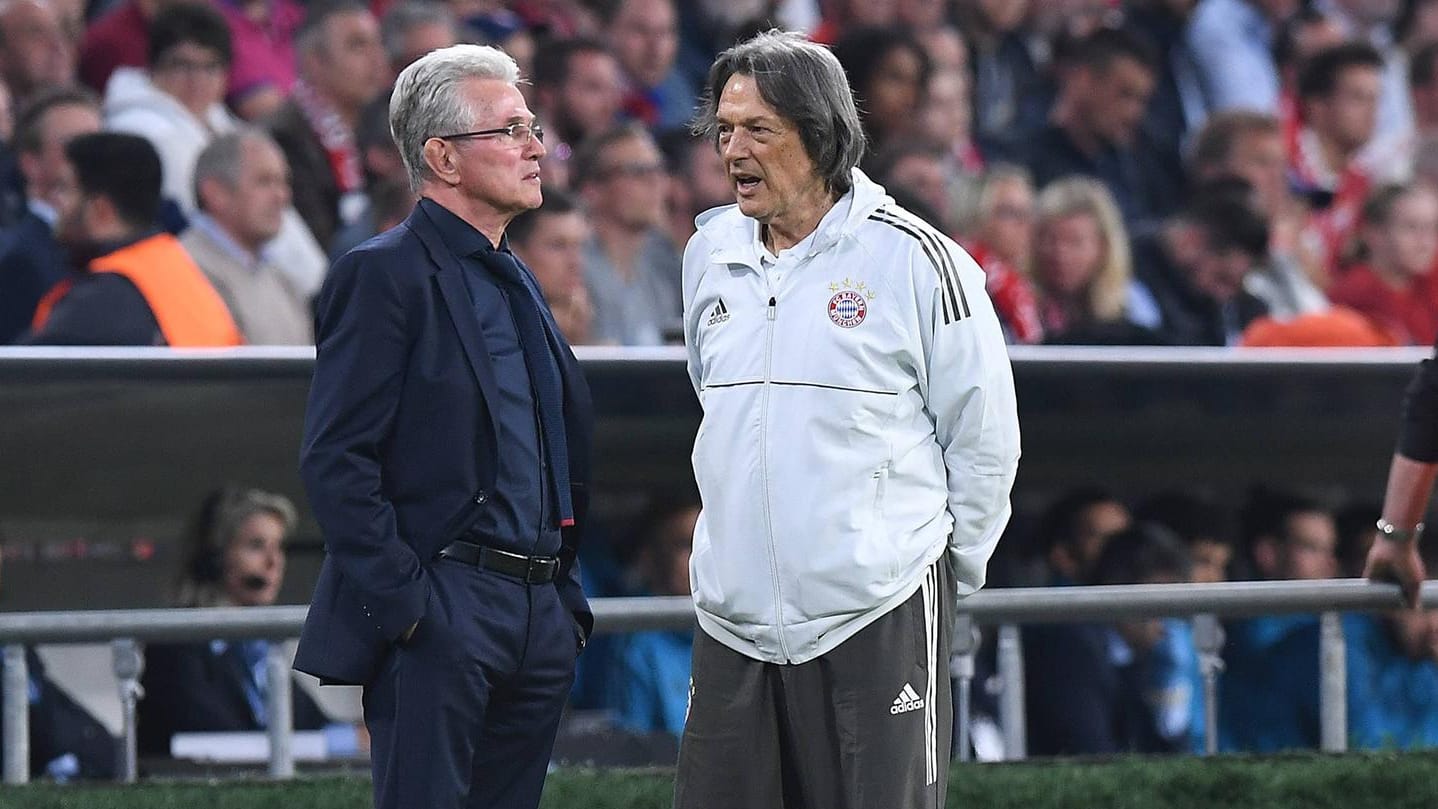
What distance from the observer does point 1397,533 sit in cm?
505

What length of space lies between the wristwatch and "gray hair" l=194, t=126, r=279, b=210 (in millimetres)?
3642

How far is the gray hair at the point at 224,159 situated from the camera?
272 inches

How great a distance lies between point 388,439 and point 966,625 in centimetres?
194

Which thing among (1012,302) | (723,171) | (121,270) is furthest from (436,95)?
(1012,302)

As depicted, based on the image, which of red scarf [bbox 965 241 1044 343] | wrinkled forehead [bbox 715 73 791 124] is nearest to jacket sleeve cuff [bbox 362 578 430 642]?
wrinkled forehead [bbox 715 73 791 124]

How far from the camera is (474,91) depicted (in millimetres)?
3789

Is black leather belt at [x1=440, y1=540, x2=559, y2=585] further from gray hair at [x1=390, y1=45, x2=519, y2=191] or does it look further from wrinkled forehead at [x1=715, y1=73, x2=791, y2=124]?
wrinkled forehead at [x1=715, y1=73, x2=791, y2=124]

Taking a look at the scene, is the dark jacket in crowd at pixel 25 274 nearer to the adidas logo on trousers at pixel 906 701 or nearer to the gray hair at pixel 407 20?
the gray hair at pixel 407 20

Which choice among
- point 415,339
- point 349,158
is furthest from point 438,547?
point 349,158

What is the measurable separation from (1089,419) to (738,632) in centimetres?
273

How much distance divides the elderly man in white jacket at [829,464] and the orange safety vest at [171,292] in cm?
270

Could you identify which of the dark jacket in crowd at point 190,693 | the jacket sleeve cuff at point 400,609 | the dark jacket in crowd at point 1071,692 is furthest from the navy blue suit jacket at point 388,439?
the dark jacket in crowd at point 1071,692

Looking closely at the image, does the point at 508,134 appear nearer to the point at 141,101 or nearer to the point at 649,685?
the point at 649,685

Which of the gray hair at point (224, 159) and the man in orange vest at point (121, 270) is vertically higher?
the gray hair at point (224, 159)
